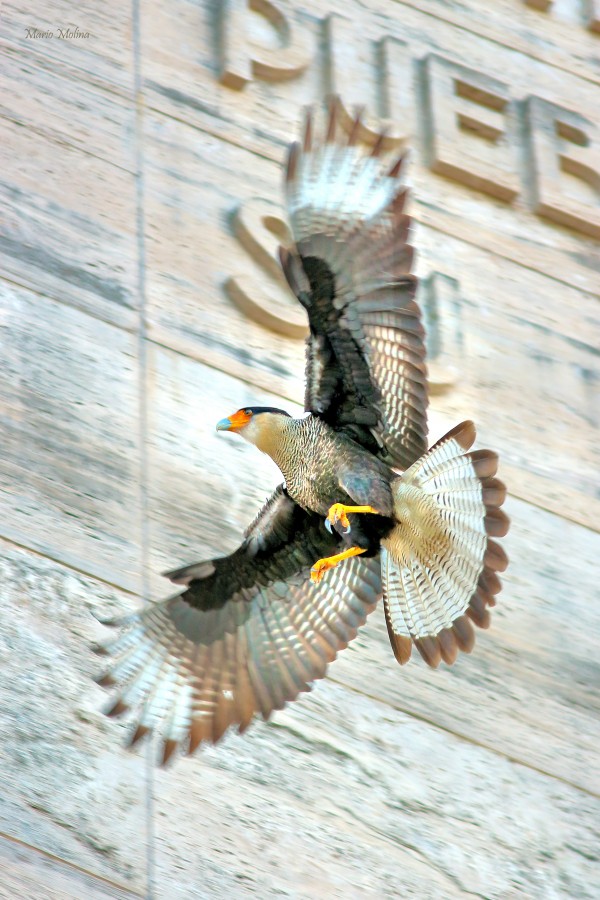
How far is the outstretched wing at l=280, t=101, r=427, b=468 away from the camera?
4141 mm

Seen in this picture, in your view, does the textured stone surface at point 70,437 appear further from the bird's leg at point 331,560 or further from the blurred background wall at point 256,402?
the bird's leg at point 331,560

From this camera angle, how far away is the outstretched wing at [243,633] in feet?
14.6

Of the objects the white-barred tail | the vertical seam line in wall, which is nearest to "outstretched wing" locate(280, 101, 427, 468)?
the white-barred tail

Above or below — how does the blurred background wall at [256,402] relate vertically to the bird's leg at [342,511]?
below

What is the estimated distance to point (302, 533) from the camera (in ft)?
15.3

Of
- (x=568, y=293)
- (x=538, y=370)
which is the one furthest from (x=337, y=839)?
(x=568, y=293)

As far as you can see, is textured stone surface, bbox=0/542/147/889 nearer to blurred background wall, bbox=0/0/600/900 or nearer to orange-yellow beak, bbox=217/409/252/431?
blurred background wall, bbox=0/0/600/900

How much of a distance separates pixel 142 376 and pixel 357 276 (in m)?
1.28
